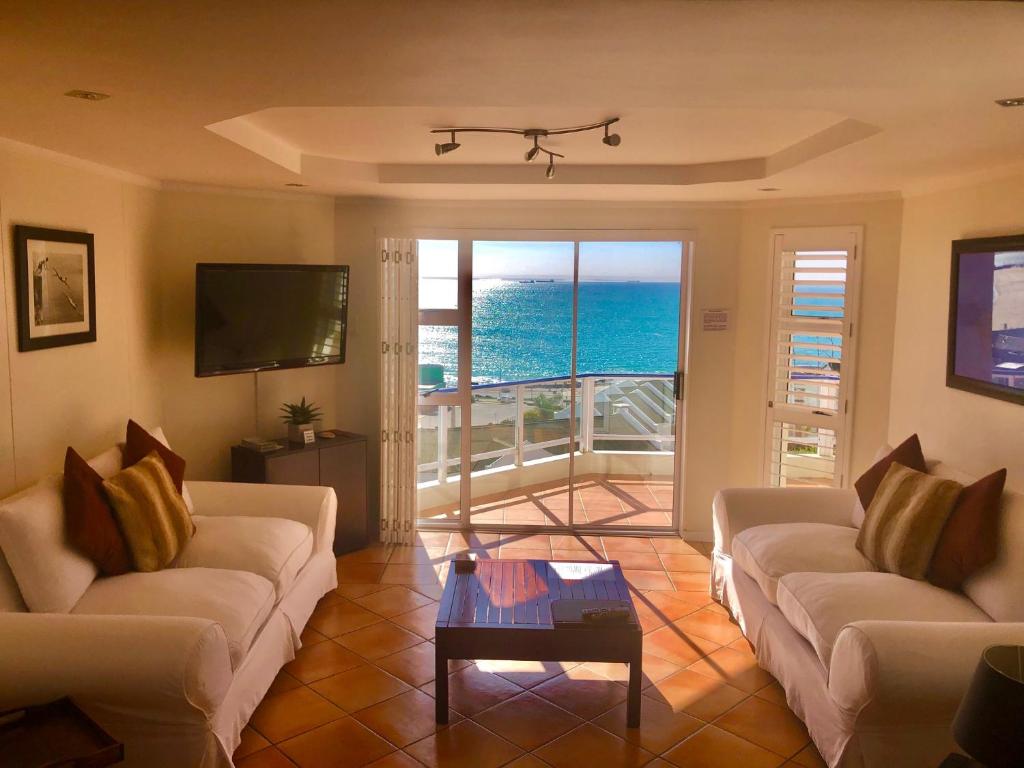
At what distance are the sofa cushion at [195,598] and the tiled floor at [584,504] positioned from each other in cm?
273

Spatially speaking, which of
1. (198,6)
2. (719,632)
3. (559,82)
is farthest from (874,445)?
(198,6)

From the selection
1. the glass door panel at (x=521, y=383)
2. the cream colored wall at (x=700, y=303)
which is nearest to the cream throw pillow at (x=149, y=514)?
the cream colored wall at (x=700, y=303)

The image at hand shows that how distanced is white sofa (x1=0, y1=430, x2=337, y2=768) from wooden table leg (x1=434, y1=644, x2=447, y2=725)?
2.42ft

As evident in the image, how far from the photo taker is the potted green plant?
17.4 feet

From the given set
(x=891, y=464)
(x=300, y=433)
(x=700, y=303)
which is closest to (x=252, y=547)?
(x=300, y=433)

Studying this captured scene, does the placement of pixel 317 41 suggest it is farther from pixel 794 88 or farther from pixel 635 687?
pixel 635 687

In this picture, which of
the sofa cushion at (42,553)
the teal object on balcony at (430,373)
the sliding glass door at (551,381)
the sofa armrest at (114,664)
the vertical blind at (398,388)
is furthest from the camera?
the teal object on balcony at (430,373)

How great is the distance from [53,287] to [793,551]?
12.2 feet

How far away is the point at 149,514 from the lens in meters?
3.65

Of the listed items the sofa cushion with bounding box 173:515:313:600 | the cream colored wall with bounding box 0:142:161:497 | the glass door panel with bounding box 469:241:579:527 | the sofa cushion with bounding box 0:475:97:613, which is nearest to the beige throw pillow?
the glass door panel with bounding box 469:241:579:527

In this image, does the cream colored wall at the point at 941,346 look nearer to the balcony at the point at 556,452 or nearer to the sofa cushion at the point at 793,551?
the sofa cushion at the point at 793,551

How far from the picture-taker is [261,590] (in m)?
3.58

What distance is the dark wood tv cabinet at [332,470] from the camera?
16.6 ft

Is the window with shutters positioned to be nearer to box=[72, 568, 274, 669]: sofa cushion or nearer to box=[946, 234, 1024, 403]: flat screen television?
box=[946, 234, 1024, 403]: flat screen television
